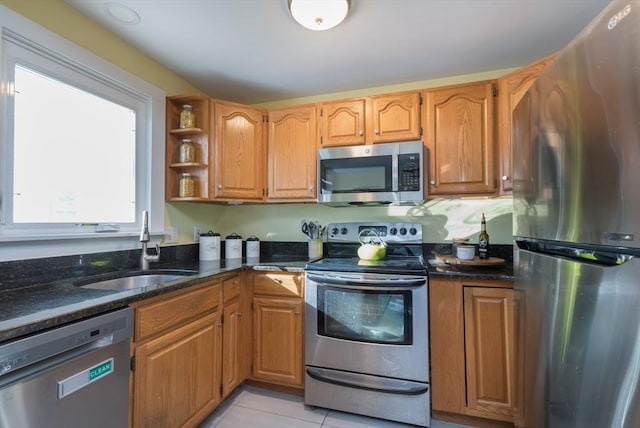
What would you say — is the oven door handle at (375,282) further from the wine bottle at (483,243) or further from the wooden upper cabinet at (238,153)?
the wooden upper cabinet at (238,153)

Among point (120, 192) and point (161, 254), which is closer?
point (120, 192)

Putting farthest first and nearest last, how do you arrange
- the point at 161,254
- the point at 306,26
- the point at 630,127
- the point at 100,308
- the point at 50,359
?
the point at 161,254
the point at 306,26
the point at 100,308
the point at 50,359
the point at 630,127

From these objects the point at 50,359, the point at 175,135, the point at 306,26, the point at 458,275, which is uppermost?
the point at 306,26

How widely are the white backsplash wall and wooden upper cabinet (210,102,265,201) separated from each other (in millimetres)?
358

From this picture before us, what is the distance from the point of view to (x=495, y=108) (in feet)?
6.40

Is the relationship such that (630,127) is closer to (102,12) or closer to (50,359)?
(50,359)

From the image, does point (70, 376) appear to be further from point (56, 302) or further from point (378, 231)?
point (378, 231)

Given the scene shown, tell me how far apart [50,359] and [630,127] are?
1676mm

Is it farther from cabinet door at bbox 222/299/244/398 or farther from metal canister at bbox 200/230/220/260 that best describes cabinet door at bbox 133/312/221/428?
metal canister at bbox 200/230/220/260

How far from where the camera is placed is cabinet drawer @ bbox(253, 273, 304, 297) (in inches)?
77.8

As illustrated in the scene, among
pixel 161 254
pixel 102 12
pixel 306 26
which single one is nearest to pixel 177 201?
pixel 161 254

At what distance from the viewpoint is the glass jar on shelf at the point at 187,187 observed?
2150mm

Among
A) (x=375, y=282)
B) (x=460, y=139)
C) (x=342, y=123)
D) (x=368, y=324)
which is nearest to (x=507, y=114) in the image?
(x=460, y=139)

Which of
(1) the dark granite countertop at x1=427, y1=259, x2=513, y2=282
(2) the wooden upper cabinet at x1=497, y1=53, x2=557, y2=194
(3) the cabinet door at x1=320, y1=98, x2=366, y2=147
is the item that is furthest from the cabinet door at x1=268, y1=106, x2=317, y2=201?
(2) the wooden upper cabinet at x1=497, y1=53, x2=557, y2=194
